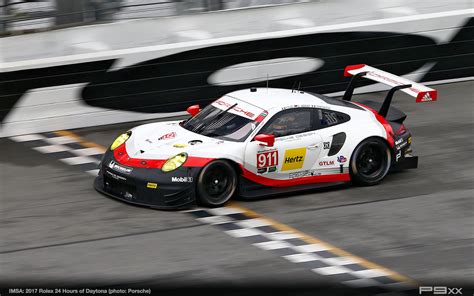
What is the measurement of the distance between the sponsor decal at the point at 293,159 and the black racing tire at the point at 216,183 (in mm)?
693

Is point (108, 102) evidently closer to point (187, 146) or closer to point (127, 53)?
point (127, 53)

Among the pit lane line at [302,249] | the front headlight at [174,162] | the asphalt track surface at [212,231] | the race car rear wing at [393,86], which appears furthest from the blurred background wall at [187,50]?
the front headlight at [174,162]

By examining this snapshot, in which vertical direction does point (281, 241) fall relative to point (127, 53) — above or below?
below

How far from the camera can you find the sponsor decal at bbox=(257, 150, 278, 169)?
435 inches

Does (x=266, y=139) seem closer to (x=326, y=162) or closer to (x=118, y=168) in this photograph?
(x=326, y=162)

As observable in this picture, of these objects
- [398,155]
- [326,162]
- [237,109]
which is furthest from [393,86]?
[237,109]

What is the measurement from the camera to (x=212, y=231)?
1017 centimetres

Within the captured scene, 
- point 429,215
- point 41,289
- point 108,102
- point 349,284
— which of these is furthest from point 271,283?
point 108,102

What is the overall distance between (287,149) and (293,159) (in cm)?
17

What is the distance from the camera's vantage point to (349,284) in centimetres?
872

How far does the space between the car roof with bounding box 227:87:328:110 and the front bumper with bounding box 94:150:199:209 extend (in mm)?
1454

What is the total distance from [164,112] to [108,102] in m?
0.96

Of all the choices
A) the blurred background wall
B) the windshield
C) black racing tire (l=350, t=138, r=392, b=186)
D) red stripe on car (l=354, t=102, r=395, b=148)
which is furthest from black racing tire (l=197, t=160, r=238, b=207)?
the blurred background wall

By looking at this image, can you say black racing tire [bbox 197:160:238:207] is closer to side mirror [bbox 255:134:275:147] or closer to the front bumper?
the front bumper
